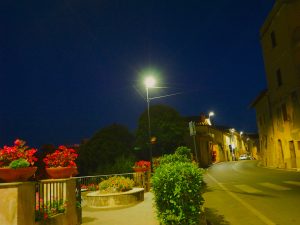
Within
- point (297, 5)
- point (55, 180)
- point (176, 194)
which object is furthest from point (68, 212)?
point (297, 5)

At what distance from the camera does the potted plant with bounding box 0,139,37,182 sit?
570 cm

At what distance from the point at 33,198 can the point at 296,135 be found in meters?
26.2

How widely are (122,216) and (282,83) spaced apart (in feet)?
82.8

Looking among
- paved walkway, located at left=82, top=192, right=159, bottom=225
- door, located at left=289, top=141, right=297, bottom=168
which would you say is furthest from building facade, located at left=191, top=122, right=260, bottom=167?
paved walkway, located at left=82, top=192, right=159, bottom=225

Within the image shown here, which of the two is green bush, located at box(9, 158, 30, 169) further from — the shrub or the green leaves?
the shrub

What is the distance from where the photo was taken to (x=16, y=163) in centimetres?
586

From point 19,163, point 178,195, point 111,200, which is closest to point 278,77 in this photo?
point 111,200

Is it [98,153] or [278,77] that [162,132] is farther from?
[278,77]

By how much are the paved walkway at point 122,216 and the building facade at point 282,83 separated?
2123cm

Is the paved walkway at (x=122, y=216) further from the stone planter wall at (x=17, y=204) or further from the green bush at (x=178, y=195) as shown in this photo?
the stone planter wall at (x=17, y=204)

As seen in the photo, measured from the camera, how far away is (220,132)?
7462cm

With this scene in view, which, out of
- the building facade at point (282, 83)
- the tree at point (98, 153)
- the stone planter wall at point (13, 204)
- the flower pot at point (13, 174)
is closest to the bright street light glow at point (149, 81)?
the flower pot at point (13, 174)

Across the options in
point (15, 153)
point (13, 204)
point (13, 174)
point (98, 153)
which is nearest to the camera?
point (13, 204)

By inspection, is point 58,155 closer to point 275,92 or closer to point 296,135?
point 296,135
